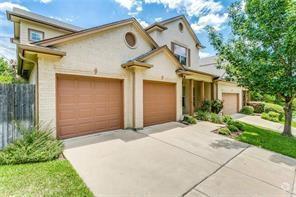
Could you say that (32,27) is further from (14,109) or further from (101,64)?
(14,109)

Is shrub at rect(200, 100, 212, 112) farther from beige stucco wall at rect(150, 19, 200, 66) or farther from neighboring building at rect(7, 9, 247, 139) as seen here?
beige stucco wall at rect(150, 19, 200, 66)

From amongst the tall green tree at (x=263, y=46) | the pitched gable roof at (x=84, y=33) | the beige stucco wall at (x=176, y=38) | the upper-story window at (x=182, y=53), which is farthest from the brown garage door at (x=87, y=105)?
the upper-story window at (x=182, y=53)

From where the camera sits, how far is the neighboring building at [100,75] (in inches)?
245

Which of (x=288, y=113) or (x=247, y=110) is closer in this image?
(x=288, y=113)

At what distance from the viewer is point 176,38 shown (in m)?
14.6

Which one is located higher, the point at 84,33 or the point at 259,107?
the point at 84,33

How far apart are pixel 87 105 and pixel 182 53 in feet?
35.2

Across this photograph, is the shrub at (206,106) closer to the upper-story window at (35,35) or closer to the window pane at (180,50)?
the window pane at (180,50)

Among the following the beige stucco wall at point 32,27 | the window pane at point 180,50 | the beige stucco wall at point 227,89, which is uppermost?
the beige stucco wall at point 32,27

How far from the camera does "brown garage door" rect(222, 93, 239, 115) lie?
58.8 ft

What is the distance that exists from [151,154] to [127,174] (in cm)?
156

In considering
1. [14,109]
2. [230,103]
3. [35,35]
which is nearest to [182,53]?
[230,103]

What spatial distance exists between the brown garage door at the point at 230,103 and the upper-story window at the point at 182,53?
570cm

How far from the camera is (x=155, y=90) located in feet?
33.2
